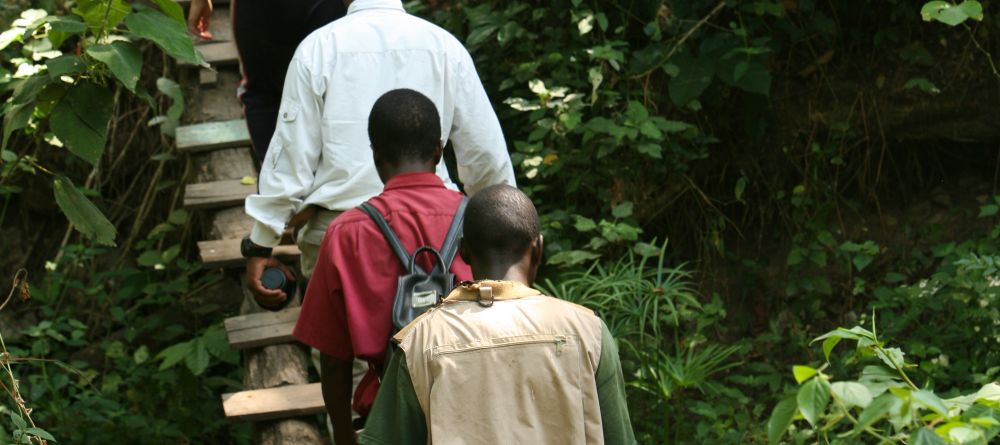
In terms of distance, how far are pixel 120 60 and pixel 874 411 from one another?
2.13m

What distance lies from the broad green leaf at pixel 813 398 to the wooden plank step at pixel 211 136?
3.73 metres

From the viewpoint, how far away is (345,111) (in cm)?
349

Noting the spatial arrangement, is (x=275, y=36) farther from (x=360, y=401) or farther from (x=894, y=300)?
(x=894, y=300)

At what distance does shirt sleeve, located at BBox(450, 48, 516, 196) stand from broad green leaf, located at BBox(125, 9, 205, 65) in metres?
0.79

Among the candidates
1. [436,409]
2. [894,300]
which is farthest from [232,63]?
[436,409]

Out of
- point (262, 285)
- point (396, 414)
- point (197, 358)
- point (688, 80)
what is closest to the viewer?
point (396, 414)

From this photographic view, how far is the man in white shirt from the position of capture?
349cm

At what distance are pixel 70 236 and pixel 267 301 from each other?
319 cm

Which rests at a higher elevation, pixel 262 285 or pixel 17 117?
pixel 17 117

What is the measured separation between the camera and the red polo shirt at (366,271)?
3029mm

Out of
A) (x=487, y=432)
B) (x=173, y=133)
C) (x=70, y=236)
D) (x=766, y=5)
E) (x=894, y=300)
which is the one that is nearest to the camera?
(x=487, y=432)

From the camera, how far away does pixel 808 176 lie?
225 inches

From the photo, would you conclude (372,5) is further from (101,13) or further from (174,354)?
(174,354)

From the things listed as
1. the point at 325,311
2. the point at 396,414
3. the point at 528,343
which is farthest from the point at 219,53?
the point at 528,343
